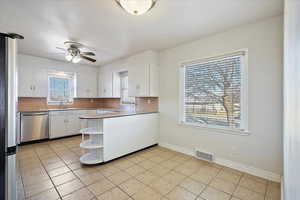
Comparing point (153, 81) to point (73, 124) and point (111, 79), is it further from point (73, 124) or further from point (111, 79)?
point (73, 124)

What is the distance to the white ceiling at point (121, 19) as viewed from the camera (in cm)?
176

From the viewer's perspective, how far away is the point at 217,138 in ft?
8.36

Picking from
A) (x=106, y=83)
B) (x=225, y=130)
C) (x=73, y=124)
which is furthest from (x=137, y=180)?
(x=106, y=83)

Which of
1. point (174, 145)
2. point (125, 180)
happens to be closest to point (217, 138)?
point (174, 145)

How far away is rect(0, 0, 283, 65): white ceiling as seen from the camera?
1.76 metres

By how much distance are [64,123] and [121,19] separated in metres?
3.67

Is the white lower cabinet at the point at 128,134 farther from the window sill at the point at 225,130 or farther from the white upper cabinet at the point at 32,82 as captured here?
the white upper cabinet at the point at 32,82

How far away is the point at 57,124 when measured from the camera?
408cm

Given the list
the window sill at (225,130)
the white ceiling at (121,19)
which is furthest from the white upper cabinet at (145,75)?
the window sill at (225,130)

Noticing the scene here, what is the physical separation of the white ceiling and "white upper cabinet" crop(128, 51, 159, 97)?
50 centimetres

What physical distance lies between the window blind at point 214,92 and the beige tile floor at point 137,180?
868 mm

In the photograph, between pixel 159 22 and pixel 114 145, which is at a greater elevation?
pixel 159 22

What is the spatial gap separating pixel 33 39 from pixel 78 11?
1.66 metres

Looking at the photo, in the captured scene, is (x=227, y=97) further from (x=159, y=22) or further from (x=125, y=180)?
(x=125, y=180)
